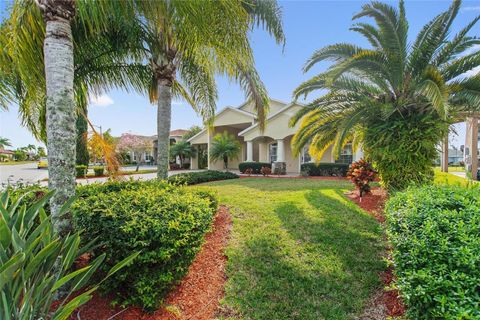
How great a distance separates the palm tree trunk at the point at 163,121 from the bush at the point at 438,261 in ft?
22.9

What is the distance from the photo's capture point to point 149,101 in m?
9.15

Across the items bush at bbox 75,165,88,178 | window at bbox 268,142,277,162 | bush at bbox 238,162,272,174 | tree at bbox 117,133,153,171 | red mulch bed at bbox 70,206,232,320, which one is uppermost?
tree at bbox 117,133,153,171

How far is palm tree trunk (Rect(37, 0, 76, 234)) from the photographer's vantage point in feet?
11.3

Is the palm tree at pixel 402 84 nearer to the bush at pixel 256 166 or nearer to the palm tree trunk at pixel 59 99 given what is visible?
the palm tree trunk at pixel 59 99

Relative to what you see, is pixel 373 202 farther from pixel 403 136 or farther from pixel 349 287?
pixel 349 287

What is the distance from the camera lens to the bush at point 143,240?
292 centimetres

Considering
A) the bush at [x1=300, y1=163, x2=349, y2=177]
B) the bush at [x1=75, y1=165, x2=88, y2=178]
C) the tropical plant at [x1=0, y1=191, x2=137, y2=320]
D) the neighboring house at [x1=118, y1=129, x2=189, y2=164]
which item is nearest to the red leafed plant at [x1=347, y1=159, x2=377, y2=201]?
the tropical plant at [x1=0, y1=191, x2=137, y2=320]

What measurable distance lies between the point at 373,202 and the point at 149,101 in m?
9.03

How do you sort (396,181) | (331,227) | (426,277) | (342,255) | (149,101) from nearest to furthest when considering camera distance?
(426,277), (342,255), (331,227), (396,181), (149,101)

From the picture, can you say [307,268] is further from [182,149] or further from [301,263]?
[182,149]

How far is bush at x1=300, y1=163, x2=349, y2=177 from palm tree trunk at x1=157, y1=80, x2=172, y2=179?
1209 cm

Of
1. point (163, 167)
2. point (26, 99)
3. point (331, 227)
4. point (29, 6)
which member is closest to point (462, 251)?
point (331, 227)

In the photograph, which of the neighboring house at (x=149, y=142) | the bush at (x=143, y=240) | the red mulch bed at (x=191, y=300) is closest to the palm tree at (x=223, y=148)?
the neighboring house at (x=149, y=142)

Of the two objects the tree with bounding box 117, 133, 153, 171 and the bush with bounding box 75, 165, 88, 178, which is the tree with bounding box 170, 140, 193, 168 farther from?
the bush with bounding box 75, 165, 88, 178
